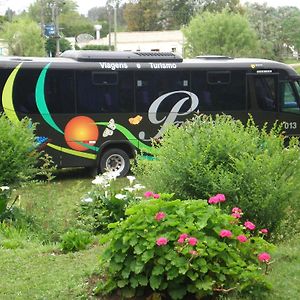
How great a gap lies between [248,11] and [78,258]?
78751 mm

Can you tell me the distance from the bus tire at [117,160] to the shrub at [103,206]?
5.77 meters

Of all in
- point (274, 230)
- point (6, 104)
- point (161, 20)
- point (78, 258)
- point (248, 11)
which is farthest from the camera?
Answer: point (161, 20)

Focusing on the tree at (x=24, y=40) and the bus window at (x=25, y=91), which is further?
the tree at (x=24, y=40)

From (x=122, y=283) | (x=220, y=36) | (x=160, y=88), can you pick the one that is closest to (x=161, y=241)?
(x=122, y=283)

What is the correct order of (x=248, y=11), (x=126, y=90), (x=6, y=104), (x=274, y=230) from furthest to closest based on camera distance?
1. (x=248, y=11)
2. (x=126, y=90)
3. (x=6, y=104)
4. (x=274, y=230)

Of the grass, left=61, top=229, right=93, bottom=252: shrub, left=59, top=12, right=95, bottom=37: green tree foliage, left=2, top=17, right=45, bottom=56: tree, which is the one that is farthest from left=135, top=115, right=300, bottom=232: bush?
left=59, top=12, right=95, bottom=37: green tree foliage

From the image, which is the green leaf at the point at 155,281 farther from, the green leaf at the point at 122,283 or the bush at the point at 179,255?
the green leaf at the point at 122,283

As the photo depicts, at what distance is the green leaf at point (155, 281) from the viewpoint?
5.13m

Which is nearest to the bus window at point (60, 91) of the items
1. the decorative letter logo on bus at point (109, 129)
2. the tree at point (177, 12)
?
the decorative letter logo on bus at point (109, 129)

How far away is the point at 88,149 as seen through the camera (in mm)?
15438

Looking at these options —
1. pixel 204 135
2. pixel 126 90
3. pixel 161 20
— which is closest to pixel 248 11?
pixel 161 20

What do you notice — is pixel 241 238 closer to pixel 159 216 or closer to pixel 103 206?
pixel 159 216

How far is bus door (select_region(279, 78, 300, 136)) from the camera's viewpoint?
17234mm

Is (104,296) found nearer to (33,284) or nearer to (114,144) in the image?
(33,284)
